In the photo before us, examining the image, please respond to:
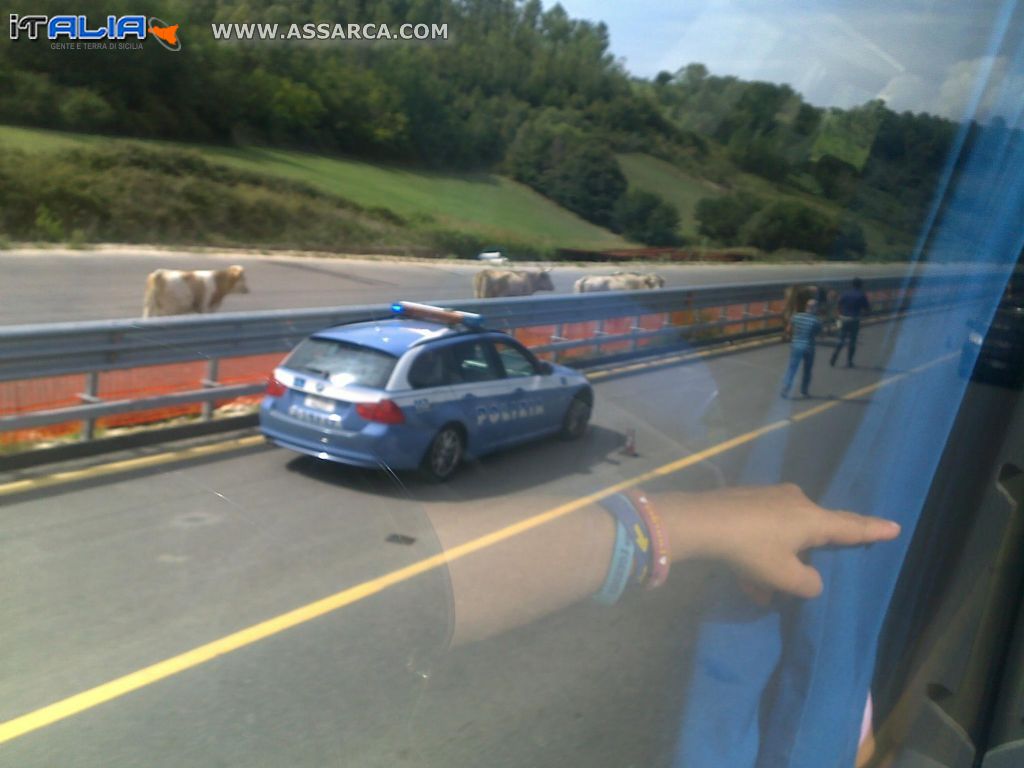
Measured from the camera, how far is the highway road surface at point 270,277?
370 cm

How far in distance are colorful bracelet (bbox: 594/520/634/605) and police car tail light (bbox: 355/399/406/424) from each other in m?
1.15

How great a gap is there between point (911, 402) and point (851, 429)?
605 mm

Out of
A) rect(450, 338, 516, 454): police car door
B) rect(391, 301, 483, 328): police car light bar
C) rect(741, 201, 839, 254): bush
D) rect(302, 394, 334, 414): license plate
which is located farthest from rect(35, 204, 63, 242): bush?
rect(741, 201, 839, 254): bush

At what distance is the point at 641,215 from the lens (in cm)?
417

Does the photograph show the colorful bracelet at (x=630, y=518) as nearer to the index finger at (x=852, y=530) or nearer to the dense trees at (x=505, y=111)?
the index finger at (x=852, y=530)

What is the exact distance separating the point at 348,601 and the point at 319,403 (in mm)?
887

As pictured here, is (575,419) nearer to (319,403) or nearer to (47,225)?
(319,403)

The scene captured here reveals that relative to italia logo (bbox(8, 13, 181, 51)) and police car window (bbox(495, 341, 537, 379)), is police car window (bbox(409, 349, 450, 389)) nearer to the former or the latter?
police car window (bbox(495, 341, 537, 379))

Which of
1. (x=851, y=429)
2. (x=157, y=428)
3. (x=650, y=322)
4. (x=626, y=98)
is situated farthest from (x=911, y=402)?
(x=157, y=428)

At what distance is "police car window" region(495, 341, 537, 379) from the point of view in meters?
4.33

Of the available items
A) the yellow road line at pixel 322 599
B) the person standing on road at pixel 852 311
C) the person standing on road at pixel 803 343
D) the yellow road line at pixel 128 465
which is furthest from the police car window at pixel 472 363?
the person standing on road at pixel 852 311

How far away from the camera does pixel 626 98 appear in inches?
162

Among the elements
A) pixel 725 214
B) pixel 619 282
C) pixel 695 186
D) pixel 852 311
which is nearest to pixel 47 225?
pixel 619 282

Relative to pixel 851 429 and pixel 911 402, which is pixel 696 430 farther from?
pixel 911 402
